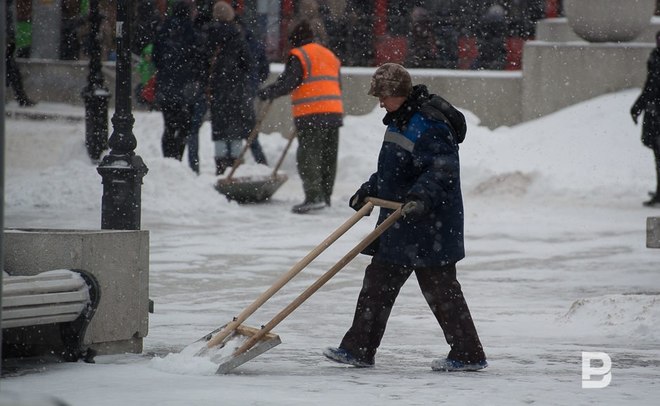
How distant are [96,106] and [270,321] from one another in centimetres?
1016

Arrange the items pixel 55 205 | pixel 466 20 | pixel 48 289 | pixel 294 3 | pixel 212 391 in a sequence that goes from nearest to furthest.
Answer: pixel 212 391, pixel 48 289, pixel 55 205, pixel 466 20, pixel 294 3

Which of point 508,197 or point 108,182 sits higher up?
point 108,182

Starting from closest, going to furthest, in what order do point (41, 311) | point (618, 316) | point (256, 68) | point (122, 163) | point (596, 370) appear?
point (41, 311) < point (596, 370) < point (618, 316) < point (122, 163) < point (256, 68)

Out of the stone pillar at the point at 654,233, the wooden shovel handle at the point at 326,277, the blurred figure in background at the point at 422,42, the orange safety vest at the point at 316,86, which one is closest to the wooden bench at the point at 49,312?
the wooden shovel handle at the point at 326,277

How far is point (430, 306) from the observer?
671 centimetres

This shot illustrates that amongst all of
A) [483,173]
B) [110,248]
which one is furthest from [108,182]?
[483,173]

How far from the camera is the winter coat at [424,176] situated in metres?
6.45

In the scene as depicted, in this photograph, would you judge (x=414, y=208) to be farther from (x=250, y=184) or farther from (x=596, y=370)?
(x=250, y=184)

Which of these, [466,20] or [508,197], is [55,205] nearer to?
[508,197]

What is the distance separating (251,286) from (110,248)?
315 cm

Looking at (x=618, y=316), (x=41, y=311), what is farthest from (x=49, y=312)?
(x=618, y=316)

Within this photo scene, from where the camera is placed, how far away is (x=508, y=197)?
16141 millimetres

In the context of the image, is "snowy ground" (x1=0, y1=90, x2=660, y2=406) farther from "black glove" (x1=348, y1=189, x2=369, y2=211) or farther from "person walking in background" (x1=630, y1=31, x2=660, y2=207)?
"black glove" (x1=348, y1=189, x2=369, y2=211)

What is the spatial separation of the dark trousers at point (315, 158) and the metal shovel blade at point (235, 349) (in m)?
7.94
